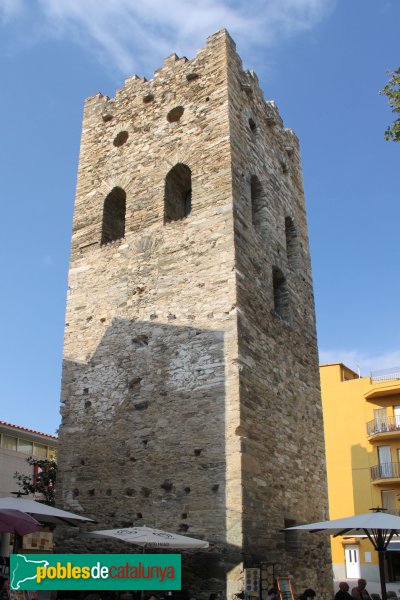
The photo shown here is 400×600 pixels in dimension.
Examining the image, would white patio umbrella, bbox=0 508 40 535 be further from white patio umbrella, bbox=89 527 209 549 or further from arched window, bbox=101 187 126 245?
arched window, bbox=101 187 126 245

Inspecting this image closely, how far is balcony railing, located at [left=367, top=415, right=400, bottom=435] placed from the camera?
2355 cm

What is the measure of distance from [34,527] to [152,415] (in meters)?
2.95

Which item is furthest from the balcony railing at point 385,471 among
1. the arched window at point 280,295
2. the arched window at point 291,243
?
the arched window at point 280,295

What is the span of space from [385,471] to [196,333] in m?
15.6

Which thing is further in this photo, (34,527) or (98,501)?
(98,501)

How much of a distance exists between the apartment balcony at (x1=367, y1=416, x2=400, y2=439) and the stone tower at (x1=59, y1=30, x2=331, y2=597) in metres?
11.3

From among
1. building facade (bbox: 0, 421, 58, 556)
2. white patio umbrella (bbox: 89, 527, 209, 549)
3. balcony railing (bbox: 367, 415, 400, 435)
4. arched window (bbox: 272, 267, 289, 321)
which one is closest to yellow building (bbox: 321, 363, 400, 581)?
balcony railing (bbox: 367, 415, 400, 435)

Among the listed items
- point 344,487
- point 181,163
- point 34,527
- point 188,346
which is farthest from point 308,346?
point 344,487

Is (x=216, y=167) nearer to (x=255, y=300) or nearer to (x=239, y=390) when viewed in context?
(x=255, y=300)

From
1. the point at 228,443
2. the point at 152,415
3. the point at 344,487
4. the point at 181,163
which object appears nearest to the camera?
the point at 228,443

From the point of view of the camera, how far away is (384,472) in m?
23.0

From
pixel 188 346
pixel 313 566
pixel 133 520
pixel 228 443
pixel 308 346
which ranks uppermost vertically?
pixel 308 346

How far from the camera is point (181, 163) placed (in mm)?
12258

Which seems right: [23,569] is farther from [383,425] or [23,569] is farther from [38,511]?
[383,425]
